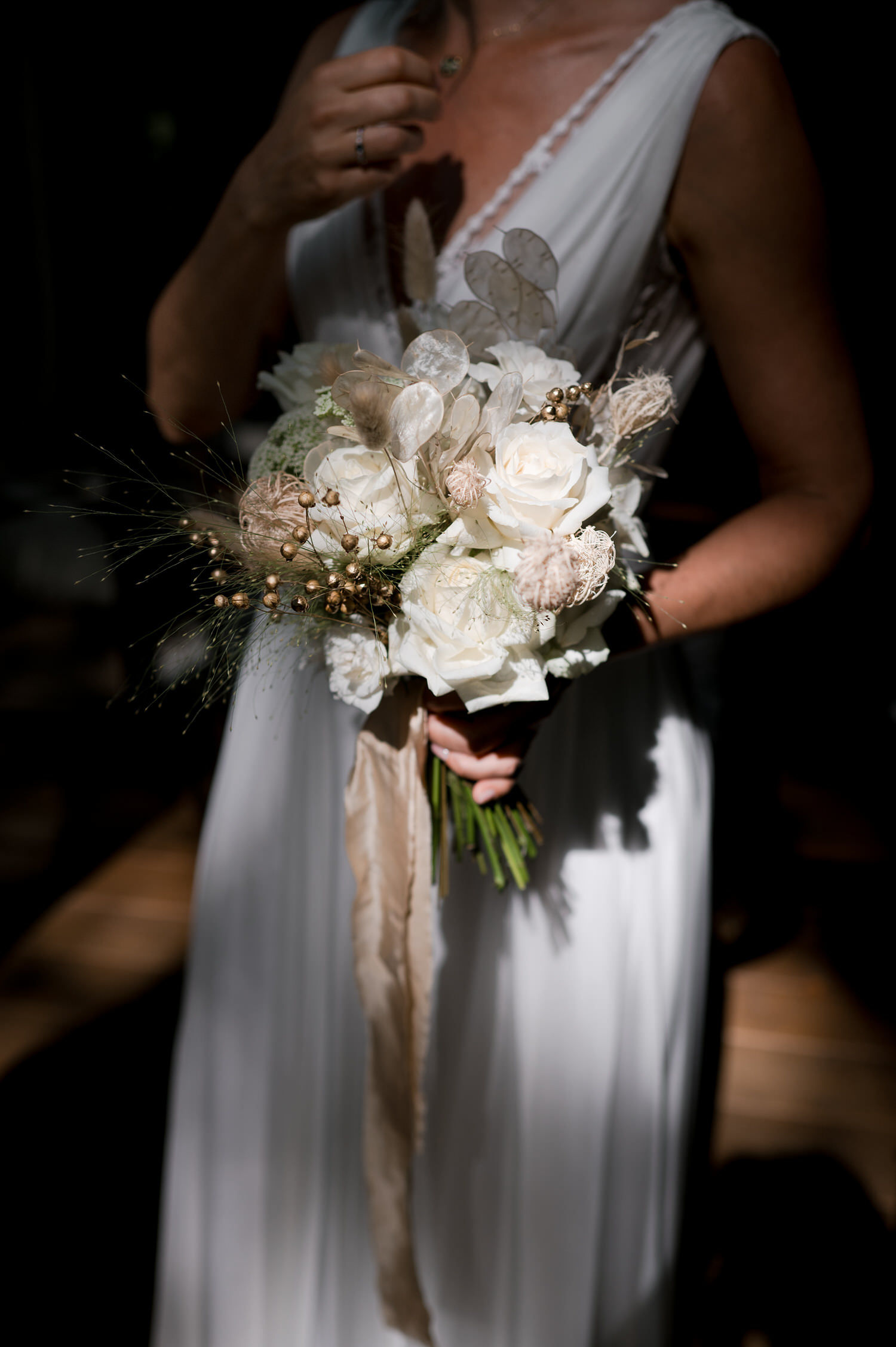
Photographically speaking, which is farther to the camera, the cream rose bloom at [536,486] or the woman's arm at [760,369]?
the woman's arm at [760,369]

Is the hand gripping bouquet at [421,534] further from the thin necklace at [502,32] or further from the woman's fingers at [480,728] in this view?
the thin necklace at [502,32]

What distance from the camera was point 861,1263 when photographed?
135 cm

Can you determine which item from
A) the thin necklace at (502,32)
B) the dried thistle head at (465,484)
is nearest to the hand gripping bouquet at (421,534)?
the dried thistle head at (465,484)

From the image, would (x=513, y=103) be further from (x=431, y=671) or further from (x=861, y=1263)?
(x=861, y=1263)

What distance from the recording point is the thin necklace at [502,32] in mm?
847

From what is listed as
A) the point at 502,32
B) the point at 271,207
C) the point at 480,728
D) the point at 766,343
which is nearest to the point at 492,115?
the point at 502,32

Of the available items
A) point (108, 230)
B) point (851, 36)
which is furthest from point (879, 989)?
point (108, 230)

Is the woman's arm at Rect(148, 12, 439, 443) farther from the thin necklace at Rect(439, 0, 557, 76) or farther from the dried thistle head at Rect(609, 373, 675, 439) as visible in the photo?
the dried thistle head at Rect(609, 373, 675, 439)

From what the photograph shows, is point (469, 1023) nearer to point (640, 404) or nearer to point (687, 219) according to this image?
point (640, 404)

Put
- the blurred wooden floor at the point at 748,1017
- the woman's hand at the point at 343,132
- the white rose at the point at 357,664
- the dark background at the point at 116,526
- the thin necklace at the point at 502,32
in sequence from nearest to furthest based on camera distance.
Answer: the white rose at the point at 357,664
the woman's hand at the point at 343,132
the thin necklace at the point at 502,32
the dark background at the point at 116,526
the blurred wooden floor at the point at 748,1017

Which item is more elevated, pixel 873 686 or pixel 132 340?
pixel 132 340

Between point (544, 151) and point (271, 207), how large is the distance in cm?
25

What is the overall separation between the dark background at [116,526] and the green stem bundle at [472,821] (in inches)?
12.3

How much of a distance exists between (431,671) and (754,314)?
A: 0.42 metres
